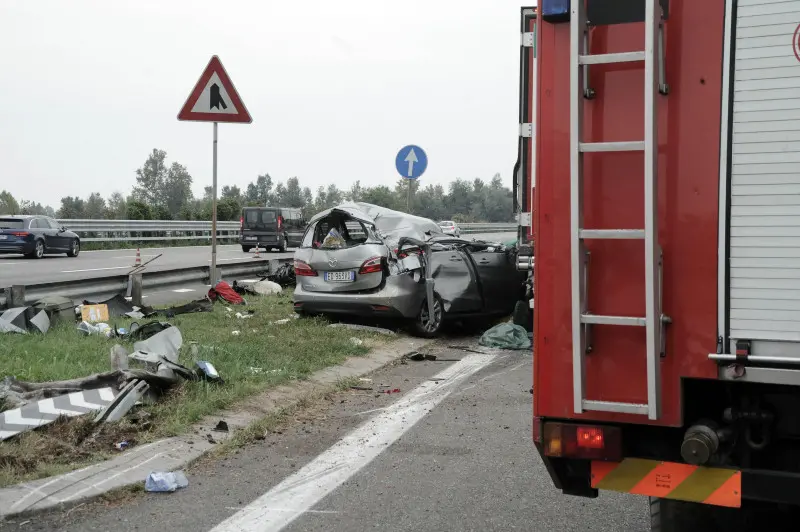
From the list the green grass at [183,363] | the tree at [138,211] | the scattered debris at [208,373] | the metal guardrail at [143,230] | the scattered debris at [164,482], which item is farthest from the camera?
the tree at [138,211]

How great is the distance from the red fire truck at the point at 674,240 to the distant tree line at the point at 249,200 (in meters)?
15.4

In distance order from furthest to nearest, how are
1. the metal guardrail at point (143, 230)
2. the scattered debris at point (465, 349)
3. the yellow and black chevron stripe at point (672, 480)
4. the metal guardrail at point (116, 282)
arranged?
the metal guardrail at point (143, 230), the scattered debris at point (465, 349), the metal guardrail at point (116, 282), the yellow and black chevron stripe at point (672, 480)

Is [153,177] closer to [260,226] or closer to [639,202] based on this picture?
[260,226]

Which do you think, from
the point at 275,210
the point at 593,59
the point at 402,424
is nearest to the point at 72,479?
the point at 402,424

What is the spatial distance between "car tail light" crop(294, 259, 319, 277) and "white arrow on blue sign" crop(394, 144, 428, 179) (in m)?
4.21

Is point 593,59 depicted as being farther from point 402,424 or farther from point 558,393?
point 402,424

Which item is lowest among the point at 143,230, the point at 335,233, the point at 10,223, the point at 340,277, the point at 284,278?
the point at 284,278

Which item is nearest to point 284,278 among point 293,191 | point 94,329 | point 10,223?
point 94,329

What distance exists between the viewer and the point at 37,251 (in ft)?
82.8

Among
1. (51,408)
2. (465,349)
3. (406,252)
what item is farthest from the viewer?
(406,252)

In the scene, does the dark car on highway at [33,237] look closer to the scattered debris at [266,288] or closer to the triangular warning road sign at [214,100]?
the scattered debris at [266,288]

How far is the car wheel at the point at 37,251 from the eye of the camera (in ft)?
82.5

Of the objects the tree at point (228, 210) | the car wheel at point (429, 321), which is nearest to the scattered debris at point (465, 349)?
the car wheel at point (429, 321)

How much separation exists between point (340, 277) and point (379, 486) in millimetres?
5943
